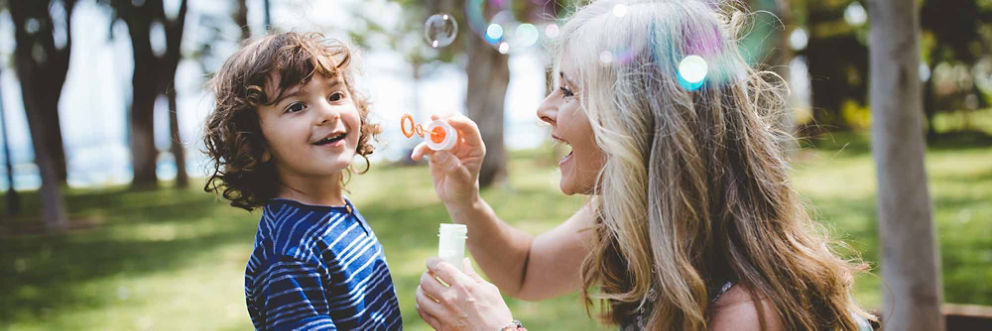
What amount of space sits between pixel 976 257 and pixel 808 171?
7.53 m

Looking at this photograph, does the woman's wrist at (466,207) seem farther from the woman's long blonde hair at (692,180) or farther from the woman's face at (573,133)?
the woman's long blonde hair at (692,180)

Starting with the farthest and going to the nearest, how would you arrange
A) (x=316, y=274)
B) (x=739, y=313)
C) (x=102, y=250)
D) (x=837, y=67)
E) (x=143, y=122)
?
(x=837, y=67), (x=143, y=122), (x=102, y=250), (x=316, y=274), (x=739, y=313)

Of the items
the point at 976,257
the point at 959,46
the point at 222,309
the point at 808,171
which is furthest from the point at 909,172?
the point at 959,46

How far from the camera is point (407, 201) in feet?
33.8

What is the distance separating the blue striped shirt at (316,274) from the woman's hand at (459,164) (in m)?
0.30

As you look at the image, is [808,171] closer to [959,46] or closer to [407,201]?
[407,201]

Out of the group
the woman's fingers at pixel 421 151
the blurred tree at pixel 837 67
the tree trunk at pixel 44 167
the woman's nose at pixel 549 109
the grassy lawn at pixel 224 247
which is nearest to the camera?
the woman's nose at pixel 549 109

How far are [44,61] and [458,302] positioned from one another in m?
18.1

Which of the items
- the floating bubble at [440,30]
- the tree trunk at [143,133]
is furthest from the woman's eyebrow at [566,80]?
the tree trunk at [143,133]

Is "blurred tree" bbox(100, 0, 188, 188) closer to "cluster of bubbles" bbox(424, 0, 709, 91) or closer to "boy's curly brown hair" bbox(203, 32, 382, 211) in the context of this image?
"cluster of bubbles" bbox(424, 0, 709, 91)

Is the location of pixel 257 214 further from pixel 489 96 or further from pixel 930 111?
pixel 930 111

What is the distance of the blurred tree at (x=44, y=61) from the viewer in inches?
353

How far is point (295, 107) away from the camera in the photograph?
167 cm

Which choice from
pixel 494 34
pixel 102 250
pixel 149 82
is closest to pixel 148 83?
pixel 149 82
